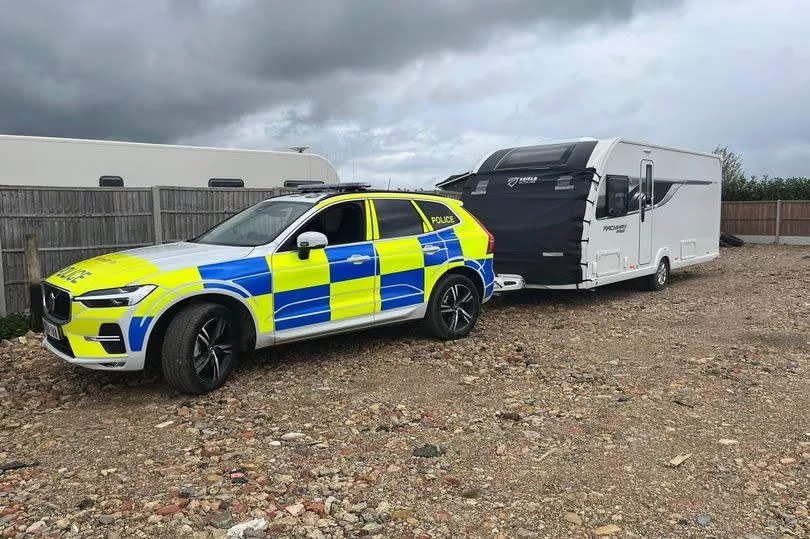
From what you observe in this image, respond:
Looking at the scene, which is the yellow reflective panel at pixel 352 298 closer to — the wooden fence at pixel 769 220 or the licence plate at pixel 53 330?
the licence plate at pixel 53 330

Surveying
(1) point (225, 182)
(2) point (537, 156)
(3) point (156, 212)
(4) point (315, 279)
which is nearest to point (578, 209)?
(2) point (537, 156)

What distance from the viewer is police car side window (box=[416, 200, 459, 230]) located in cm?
691

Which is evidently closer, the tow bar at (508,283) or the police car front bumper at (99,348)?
the police car front bumper at (99,348)

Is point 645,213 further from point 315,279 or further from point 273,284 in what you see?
point 273,284

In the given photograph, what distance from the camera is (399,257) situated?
252 inches

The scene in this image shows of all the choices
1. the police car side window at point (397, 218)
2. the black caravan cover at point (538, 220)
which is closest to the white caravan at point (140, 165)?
the black caravan cover at point (538, 220)

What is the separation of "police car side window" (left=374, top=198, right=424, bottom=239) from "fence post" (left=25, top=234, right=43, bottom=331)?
3.30m

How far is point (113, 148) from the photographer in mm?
10383

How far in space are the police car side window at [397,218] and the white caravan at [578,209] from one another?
8.87 ft

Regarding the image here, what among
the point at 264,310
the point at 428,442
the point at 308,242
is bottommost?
the point at 428,442

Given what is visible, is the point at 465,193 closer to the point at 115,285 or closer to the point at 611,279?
the point at 611,279

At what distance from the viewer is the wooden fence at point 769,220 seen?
2216cm

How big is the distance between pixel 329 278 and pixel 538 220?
14.5 ft

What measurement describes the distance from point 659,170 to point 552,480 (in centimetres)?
821
